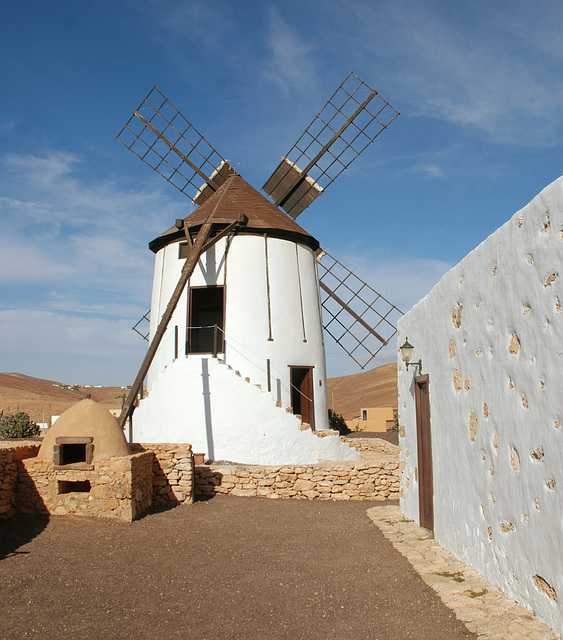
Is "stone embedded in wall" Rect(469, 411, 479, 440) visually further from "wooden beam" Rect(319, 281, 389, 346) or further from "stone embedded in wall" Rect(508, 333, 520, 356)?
"wooden beam" Rect(319, 281, 389, 346)

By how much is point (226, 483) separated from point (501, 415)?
22.6 feet

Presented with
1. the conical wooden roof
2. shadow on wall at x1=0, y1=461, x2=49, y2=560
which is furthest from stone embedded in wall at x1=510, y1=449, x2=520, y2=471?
the conical wooden roof

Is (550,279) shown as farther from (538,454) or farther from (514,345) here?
(538,454)

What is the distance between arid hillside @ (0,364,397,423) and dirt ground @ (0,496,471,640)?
26.3 meters

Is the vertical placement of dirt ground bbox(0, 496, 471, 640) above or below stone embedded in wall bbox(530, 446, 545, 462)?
below

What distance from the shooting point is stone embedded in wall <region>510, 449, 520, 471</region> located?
440cm

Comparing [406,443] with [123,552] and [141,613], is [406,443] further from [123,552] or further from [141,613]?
[141,613]

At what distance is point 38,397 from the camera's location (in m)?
44.7

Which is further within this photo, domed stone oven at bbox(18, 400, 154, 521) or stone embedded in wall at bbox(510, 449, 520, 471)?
domed stone oven at bbox(18, 400, 154, 521)

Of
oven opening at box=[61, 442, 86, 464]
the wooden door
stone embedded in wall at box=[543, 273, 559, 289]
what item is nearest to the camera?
stone embedded in wall at box=[543, 273, 559, 289]

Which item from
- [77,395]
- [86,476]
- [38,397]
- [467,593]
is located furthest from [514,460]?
[77,395]

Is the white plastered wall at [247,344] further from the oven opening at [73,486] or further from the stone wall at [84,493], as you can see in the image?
the stone wall at [84,493]

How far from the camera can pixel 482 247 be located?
5.12 meters

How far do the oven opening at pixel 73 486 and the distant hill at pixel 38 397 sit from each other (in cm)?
1746
